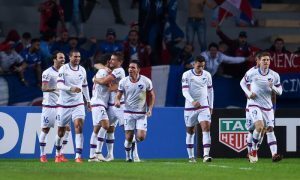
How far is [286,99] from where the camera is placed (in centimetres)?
2817

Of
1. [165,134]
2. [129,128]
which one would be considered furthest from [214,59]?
[129,128]

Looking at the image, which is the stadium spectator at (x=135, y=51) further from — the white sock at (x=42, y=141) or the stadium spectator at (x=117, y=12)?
the white sock at (x=42, y=141)

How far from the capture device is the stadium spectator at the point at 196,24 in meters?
29.8

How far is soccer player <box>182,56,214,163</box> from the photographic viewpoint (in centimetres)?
2261

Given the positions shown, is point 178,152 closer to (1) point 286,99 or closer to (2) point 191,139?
(2) point 191,139

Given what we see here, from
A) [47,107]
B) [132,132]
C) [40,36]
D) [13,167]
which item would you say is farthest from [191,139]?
[40,36]

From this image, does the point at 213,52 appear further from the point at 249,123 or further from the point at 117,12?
the point at 249,123

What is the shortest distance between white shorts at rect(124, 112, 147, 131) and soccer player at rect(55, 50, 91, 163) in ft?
3.02

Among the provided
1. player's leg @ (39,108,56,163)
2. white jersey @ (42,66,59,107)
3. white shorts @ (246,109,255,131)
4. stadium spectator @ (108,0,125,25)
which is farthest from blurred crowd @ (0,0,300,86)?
white shorts @ (246,109,255,131)

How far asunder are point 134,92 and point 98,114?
925 millimetres

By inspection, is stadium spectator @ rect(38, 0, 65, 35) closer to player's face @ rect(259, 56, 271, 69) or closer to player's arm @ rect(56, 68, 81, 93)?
player's arm @ rect(56, 68, 81, 93)

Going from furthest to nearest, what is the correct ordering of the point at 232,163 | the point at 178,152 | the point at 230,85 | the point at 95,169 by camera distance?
the point at 230,85
the point at 178,152
the point at 232,163
the point at 95,169

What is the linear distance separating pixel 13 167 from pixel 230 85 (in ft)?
30.1

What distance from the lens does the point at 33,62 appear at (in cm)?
2636
